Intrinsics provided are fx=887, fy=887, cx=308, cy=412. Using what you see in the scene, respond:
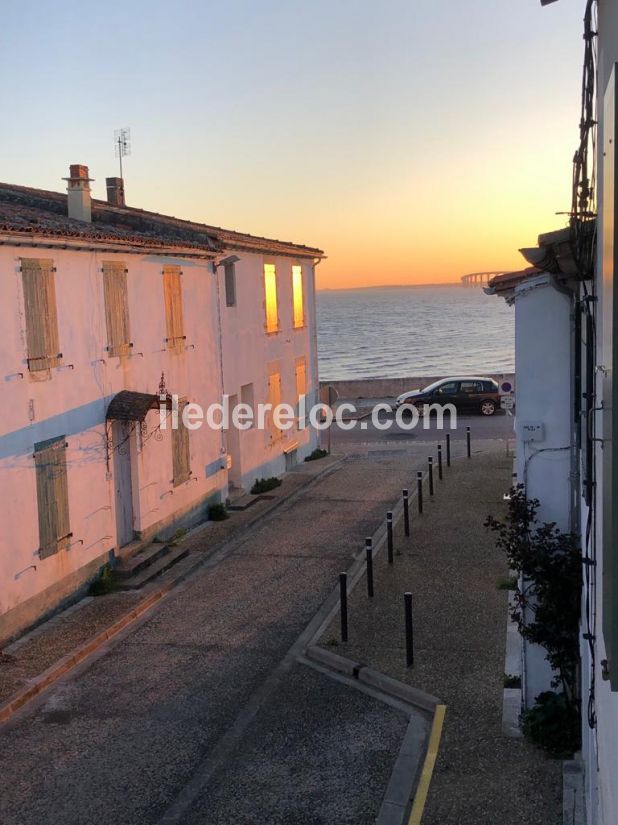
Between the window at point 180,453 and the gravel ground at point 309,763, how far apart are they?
7586mm

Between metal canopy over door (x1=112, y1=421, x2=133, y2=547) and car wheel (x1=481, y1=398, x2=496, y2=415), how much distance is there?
23.2 m

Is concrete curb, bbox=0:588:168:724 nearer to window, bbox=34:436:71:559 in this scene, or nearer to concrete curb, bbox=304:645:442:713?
window, bbox=34:436:71:559

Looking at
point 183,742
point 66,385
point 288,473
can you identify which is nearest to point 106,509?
point 66,385

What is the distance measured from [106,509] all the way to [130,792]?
22.4 ft

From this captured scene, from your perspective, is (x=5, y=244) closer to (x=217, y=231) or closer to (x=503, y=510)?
(x=217, y=231)

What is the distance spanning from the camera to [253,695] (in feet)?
32.1

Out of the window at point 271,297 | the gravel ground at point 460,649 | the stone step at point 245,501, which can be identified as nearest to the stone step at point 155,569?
the gravel ground at point 460,649

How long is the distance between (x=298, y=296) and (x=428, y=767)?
19385mm

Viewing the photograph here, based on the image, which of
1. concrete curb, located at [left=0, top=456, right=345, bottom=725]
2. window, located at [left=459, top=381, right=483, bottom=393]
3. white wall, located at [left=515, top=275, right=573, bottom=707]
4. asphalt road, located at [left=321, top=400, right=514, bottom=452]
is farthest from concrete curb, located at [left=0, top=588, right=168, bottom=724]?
window, located at [left=459, top=381, right=483, bottom=393]

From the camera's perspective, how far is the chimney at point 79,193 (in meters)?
17.4

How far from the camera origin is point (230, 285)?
67.2 ft

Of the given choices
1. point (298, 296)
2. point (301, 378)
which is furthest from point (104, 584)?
point (298, 296)

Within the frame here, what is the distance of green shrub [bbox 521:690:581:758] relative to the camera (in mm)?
7855

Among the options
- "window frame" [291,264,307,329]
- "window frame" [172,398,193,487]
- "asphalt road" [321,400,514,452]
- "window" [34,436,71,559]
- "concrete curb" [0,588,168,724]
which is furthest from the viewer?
"asphalt road" [321,400,514,452]
